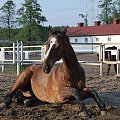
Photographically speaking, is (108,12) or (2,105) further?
(108,12)

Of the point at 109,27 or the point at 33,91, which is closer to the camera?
the point at 33,91

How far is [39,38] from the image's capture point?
51.0 metres

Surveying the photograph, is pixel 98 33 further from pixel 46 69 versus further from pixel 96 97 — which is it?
pixel 46 69

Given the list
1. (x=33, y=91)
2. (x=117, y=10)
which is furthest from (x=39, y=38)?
(x=33, y=91)

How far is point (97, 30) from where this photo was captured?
206 feet

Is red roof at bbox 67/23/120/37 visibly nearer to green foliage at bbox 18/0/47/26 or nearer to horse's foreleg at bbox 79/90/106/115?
green foliage at bbox 18/0/47/26

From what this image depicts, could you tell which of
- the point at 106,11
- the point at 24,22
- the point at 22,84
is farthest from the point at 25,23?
the point at 22,84

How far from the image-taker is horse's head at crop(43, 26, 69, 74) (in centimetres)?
502

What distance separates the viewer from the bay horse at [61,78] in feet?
16.8

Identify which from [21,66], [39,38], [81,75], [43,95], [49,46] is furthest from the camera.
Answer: [39,38]

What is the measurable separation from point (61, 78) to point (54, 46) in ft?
2.21

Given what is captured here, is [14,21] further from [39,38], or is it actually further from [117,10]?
[117,10]

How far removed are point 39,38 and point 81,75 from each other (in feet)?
150

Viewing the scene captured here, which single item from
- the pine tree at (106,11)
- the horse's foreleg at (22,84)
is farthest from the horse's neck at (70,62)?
the pine tree at (106,11)
